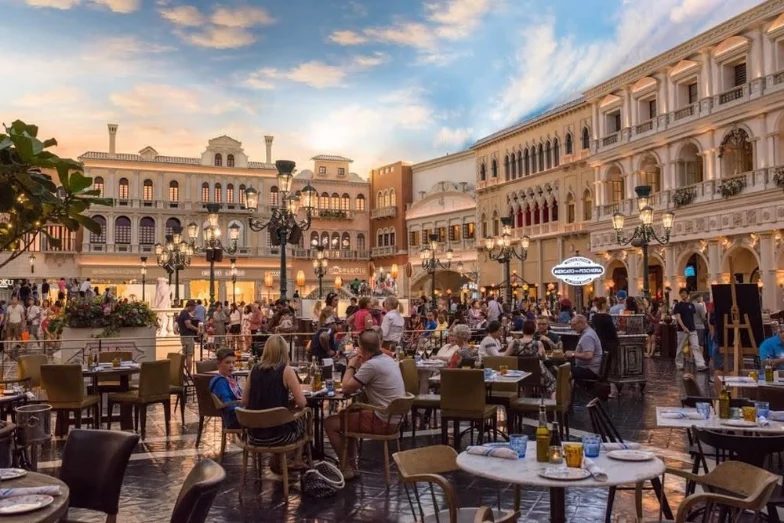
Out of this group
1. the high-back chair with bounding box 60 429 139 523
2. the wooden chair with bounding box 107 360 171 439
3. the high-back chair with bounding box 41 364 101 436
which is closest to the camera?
the high-back chair with bounding box 60 429 139 523

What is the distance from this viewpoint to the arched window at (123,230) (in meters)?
45.0

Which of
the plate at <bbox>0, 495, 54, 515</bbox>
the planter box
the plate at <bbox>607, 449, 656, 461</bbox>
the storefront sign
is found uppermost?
the storefront sign

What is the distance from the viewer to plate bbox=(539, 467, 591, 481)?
3822mm

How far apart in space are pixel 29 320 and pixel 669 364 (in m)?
16.4

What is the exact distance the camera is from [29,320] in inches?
804

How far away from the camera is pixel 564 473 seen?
3.89 m

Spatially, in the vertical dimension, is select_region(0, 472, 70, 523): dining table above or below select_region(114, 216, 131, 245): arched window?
below

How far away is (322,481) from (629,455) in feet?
9.55

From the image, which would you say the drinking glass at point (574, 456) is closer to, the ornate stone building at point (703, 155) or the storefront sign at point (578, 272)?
the storefront sign at point (578, 272)

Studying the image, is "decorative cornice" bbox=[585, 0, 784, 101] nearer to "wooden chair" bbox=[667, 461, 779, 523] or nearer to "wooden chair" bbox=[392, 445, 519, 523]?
"wooden chair" bbox=[667, 461, 779, 523]

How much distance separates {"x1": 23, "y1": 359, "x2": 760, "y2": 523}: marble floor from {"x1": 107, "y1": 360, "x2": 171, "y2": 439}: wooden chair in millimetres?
393

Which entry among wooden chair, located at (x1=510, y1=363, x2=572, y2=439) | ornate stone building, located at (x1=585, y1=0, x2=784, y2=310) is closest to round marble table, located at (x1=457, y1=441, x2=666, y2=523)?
wooden chair, located at (x1=510, y1=363, x2=572, y2=439)

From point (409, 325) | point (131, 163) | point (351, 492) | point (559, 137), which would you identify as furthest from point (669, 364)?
point (131, 163)

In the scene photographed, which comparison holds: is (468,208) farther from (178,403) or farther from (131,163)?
(178,403)
